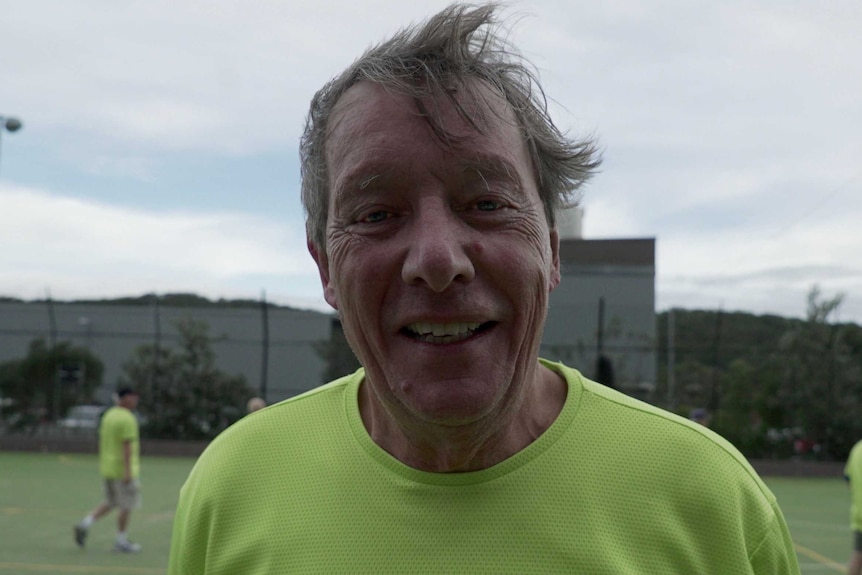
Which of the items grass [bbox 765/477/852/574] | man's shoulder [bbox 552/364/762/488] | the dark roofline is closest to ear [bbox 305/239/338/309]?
man's shoulder [bbox 552/364/762/488]

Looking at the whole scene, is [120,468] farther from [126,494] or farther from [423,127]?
[423,127]

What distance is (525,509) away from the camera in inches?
76.6

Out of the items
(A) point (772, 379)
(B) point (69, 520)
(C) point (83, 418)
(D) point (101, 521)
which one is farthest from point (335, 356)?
(B) point (69, 520)

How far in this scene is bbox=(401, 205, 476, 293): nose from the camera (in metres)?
1.73

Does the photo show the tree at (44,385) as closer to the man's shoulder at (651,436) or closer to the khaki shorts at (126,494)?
the khaki shorts at (126,494)

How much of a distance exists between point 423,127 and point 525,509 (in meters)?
0.75

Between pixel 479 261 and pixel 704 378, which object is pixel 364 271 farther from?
pixel 704 378

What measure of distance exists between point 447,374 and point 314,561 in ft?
1.65

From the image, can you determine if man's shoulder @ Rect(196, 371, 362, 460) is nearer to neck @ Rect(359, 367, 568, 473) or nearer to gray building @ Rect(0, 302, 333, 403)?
neck @ Rect(359, 367, 568, 473)

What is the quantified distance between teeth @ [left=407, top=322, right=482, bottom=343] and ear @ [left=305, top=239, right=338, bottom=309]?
32 cm

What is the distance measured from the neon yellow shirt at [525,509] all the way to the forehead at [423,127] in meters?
0.58

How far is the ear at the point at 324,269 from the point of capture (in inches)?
82.4

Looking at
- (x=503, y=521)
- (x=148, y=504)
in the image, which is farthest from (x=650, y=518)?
(x=148, y=504)

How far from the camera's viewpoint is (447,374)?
1779mm
